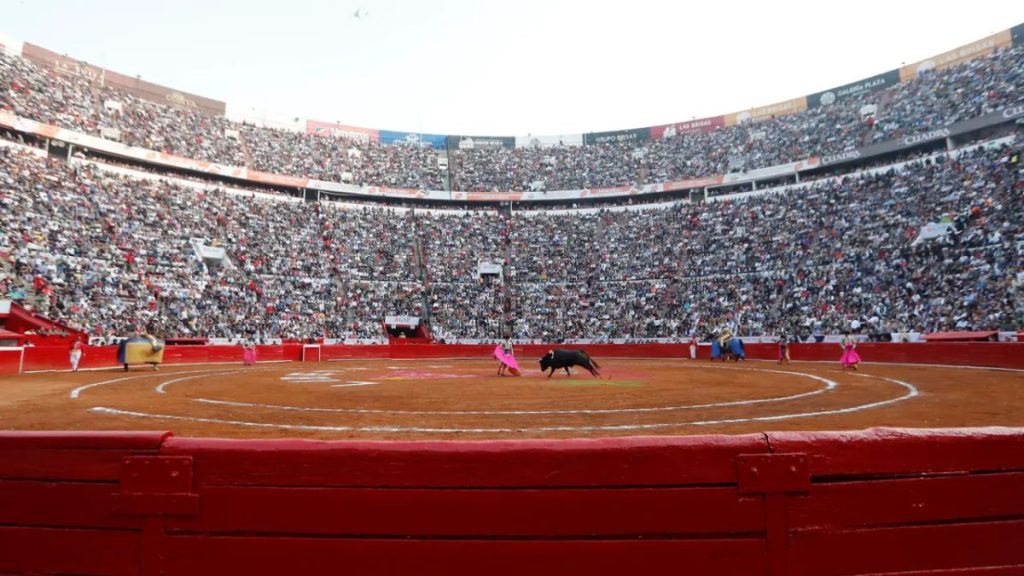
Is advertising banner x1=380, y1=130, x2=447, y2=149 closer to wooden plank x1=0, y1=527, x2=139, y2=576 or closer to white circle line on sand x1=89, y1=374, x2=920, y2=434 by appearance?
white circle line on sand x1=89, y1=374, x2=920, y2=434

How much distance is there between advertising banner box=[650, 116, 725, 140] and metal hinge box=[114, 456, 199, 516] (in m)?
74.3

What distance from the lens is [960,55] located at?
51.7m

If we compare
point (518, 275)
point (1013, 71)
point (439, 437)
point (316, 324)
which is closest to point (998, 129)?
point (1013, 71)

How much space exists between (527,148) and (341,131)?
2534 centimetres

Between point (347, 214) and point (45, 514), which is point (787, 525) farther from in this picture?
point (347, 214)

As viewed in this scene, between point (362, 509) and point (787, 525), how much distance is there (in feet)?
7.46

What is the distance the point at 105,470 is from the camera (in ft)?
10.1

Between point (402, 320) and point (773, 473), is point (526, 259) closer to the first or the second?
point (402, 320)

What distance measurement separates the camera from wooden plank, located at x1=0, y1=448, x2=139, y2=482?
3.08 m

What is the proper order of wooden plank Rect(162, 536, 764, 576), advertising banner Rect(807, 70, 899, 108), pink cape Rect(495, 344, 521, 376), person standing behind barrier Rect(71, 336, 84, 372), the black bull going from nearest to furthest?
wooden plank Rect(162, 536, 764, 576) < the black bull < pink cape Rect(495, 344, 521, 376) < person standing behind barrier Rect(71, 336, 84, 372) < advertising banner Rect(807, 70, 899, 108)

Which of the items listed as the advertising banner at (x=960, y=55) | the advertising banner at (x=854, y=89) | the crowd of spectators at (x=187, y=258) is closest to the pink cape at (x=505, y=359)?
the crowd of spectators at (x=187, y=258)

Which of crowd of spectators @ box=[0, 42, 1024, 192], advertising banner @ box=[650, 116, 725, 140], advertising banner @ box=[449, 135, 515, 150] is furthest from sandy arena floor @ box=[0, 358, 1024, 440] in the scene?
advertising banner @ box=[449, 135, 515, 150]

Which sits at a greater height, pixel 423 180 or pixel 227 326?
pixel 423 180

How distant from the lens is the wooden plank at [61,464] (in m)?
3.08
